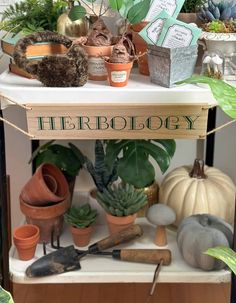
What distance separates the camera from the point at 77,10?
3.96 ft

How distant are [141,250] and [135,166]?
228 mm

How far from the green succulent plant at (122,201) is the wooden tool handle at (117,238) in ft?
0.16

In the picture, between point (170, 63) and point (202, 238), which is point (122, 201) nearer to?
point (202, 238)

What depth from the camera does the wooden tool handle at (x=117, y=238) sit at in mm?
1348

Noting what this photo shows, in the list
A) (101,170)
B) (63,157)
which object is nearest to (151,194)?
(101,170)

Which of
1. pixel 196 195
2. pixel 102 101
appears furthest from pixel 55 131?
pixel 196 195

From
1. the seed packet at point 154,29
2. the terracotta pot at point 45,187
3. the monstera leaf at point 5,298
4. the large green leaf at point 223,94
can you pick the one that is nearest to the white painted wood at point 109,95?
the seed packet at point 154,29

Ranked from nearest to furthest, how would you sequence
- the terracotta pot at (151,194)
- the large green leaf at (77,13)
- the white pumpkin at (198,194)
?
the large green leaf at (77,13) → the white pumpkin at (198,194) → the terracotta pot at (151,194)

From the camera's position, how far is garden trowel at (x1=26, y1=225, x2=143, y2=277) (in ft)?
4.11

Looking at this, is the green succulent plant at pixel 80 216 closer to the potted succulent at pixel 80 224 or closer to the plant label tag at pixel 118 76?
the potted succulent at pixel 80 224

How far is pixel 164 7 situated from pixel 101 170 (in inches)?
21.0

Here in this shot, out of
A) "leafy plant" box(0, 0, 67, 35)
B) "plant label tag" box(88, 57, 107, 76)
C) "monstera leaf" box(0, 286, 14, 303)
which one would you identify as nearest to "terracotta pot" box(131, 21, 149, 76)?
"plant label tag" box(88, 57, 107, 76)

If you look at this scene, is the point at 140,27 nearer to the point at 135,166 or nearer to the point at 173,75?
the point at 173,75

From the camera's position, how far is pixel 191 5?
136cm
